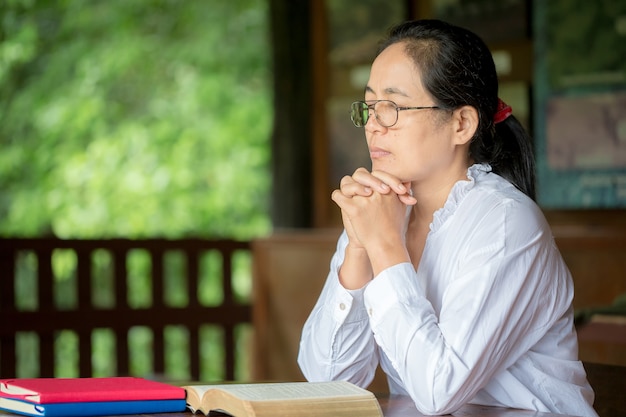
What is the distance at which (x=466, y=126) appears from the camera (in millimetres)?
2053

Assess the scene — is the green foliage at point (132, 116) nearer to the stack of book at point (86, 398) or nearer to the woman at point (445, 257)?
the woman at point (445, 257)

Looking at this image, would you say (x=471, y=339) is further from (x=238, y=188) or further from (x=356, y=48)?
(x=238, y=188)

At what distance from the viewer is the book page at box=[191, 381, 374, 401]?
153 centimetres

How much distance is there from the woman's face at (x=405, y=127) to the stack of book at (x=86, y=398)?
638 millimetres

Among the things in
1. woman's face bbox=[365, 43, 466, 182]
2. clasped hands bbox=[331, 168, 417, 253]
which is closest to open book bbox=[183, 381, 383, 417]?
clasped hands bbox=[331, 168, 417, 253]

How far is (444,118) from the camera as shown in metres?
2.02

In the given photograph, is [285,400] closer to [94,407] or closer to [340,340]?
[94,407]

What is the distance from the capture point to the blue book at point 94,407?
5.23 feet

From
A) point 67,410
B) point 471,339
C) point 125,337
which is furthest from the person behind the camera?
point 125,337

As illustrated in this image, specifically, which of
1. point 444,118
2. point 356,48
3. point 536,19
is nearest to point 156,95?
point 356,48

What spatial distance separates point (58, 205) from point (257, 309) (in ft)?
16.3

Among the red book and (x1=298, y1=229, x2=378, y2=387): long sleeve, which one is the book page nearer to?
the red book

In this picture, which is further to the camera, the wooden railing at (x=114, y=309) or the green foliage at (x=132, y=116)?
the green foliage at (x=132, y=116)

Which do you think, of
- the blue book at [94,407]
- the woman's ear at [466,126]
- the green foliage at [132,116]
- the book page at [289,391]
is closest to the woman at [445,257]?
the woman's ear at [466,126]
